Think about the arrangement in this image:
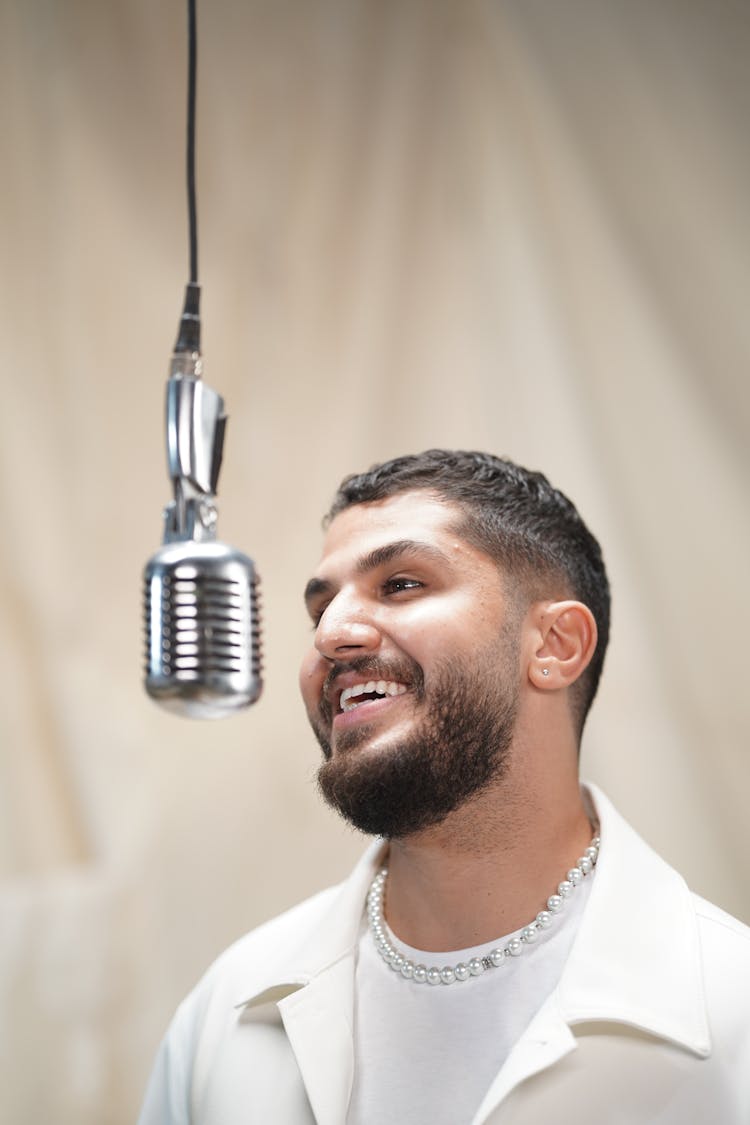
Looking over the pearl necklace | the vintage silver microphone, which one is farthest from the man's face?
the vintage silver microphone

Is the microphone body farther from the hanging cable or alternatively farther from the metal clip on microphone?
the hanging cable

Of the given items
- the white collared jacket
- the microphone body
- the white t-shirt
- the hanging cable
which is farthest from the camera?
the white t-shirt

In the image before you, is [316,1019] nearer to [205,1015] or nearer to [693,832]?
[205,1015]

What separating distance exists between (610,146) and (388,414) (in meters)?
0.78

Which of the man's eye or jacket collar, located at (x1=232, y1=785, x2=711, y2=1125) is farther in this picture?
the man's eye

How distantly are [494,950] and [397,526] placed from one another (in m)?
0.70

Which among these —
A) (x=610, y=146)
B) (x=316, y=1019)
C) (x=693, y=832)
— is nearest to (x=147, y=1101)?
(x=316, y=1019)

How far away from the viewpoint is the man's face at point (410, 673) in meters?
1.69

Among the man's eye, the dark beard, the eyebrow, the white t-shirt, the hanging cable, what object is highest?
the hanging cable

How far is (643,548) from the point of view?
96.7 inches

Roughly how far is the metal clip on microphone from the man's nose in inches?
24.9

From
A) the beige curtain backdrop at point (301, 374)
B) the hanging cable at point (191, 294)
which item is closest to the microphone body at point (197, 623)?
the hanging cable at point (191, 294)

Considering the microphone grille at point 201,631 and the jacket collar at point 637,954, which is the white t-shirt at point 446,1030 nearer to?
the jacket collar at point 637,954

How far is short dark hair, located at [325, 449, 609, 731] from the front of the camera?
6.24 ft
